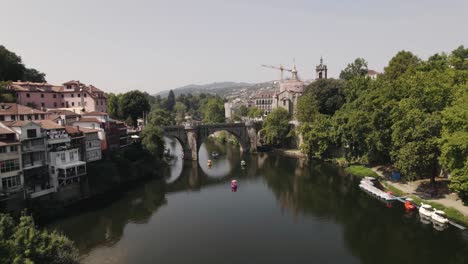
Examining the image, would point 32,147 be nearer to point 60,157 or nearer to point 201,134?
point 60,157

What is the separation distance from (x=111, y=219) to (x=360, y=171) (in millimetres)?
38484

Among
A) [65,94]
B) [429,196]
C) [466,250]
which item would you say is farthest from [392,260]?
[65,94]

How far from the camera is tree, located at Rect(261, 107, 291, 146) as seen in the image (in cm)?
8044

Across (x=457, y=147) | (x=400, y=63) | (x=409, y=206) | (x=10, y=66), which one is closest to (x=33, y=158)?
(x=10, y=66)

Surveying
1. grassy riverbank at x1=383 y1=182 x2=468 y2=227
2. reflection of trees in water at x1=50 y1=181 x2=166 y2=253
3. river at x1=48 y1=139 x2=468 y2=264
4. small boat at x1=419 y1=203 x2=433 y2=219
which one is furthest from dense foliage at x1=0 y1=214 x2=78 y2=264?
grassy riverbank at x1=383 y1=182 x2=468 y2=227

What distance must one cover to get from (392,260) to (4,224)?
29.1 m

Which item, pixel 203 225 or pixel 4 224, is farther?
pixel 203 225

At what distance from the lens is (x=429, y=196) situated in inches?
1551

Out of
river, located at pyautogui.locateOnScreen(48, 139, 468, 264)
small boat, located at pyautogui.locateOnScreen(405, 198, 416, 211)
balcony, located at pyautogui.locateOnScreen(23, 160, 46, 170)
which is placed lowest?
river, located at pyautogui.locateOnScreen(48, 139, 468, 264)

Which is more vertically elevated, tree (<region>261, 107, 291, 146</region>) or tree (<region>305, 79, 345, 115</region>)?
tree (<region>305, 79, 345, 115</region>)

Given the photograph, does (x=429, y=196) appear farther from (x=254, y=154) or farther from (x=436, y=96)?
(x=254, y=154)

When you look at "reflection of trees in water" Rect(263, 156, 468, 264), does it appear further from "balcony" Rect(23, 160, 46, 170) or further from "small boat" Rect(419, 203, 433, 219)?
"balcony" Rect(23, 160, 46, 170)

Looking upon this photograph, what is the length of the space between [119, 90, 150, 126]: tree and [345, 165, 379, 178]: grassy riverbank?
47.4 m

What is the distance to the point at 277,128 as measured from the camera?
80.4m
